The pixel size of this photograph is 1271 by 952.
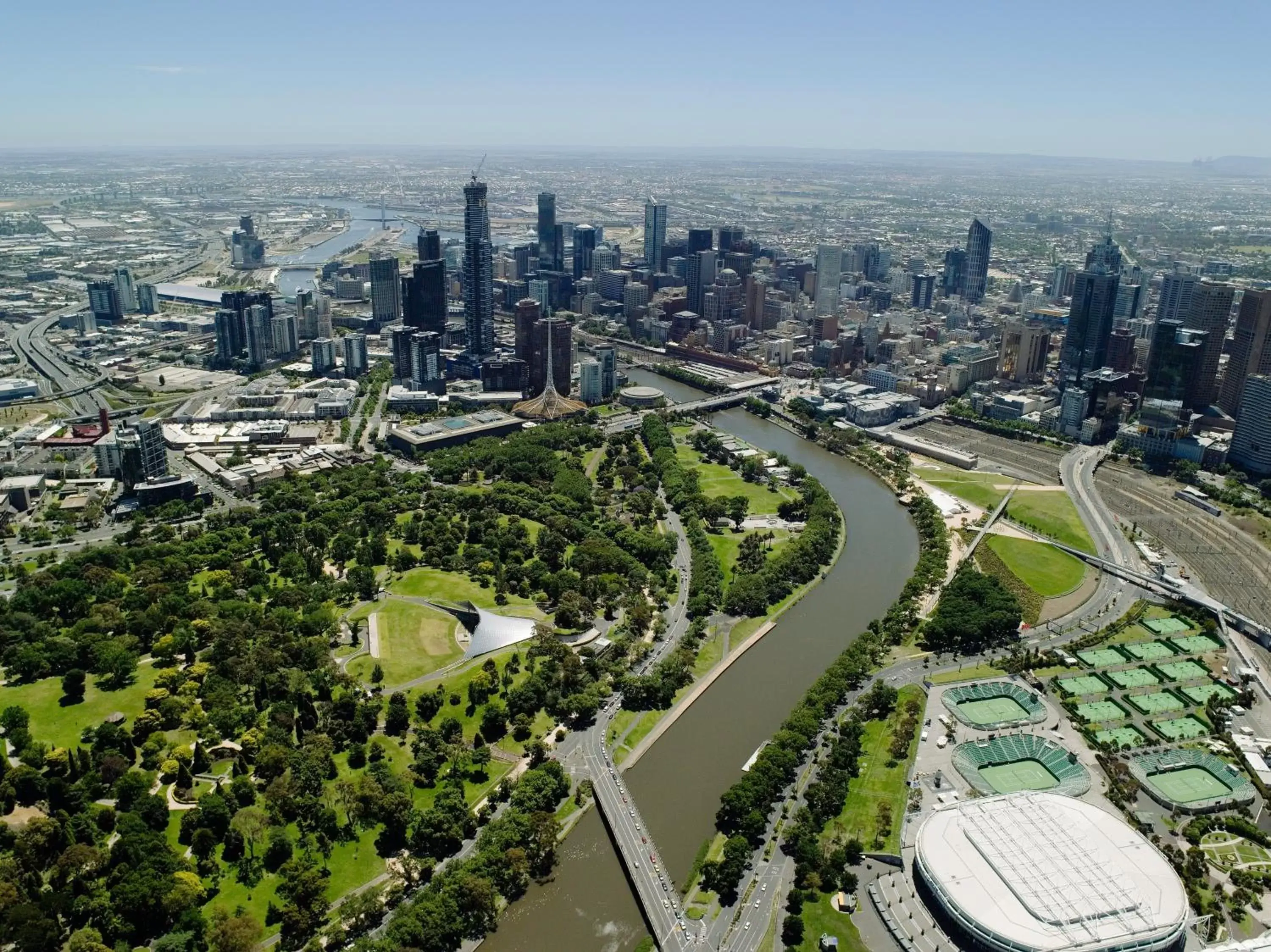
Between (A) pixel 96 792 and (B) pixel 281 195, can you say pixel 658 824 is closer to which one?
(A) pixel 96 792

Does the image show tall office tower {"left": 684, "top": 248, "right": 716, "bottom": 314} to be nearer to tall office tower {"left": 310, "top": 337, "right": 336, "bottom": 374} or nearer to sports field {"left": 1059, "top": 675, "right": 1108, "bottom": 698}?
tall office tower {"left": 310, "top": 337, "right": 336, "bottom": 374}

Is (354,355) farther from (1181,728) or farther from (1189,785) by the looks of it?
(1189,785)

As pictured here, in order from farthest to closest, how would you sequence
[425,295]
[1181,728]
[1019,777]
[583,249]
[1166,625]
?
[583,249], [425,295], [1166,625], [1181,728], [1019,777]

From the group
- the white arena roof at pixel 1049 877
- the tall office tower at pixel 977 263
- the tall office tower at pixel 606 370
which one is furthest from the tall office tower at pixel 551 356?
the tall office tower at pixel 977 263

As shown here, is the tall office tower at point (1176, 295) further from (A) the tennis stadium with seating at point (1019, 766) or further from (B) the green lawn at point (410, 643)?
(B) the green lawn at point (410, 643)

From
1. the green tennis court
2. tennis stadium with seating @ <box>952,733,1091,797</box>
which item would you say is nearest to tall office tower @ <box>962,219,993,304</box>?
the green tennis court

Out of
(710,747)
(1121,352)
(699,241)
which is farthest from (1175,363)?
(699,241)

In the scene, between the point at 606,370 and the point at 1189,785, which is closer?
the point at 1189,785
